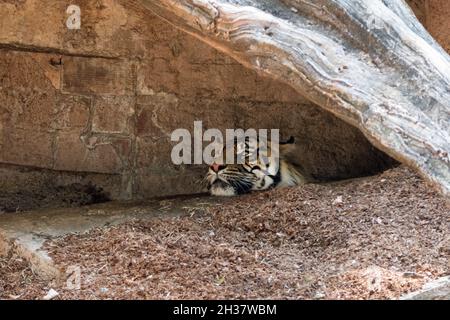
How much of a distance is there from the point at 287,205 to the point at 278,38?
4.90 feet

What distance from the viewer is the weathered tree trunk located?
13.8ft

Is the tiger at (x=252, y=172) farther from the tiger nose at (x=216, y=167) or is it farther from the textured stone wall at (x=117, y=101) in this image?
the textured stone wall at (x=117, y=101)

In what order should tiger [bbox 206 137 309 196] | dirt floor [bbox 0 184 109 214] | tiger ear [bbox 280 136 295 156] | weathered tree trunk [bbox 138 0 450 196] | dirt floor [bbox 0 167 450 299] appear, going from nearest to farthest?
weathered tree trunk [bbox 138 0 450 196]
dirt floor [bbox 0 167 450 299]
tiger [bbox 206 137 309 196]
tiger ear [bbox 280 136 295 156]
dirt floor [bbox 0 184 109 214]

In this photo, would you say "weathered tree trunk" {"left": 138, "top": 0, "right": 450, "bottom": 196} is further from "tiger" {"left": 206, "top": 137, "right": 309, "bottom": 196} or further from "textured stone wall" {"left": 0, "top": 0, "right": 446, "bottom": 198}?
"textured stone wall" {"left": 0, "top": 0, "right": 446, "bottom": 198}

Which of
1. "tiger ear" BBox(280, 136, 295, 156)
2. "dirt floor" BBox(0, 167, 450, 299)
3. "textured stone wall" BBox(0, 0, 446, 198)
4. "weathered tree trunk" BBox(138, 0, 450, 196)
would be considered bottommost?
"dirt floor" BBox(0, 167, 450, 299)

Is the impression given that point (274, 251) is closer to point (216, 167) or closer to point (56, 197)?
point (216, 167)

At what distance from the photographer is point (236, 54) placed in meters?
4.61

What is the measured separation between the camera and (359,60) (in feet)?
14.4

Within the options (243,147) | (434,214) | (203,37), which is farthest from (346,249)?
(243,147)

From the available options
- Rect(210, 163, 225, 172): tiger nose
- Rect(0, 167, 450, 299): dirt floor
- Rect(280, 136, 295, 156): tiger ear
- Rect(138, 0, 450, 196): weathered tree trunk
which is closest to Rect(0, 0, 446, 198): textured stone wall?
Rect(280, 136, 295, 156): tiger ear

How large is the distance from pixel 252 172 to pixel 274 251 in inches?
56.9

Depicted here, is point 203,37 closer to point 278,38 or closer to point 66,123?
point 278,38

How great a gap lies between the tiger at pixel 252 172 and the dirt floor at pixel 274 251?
41 cm

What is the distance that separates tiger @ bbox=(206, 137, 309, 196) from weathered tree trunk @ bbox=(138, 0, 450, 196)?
6.02ft
